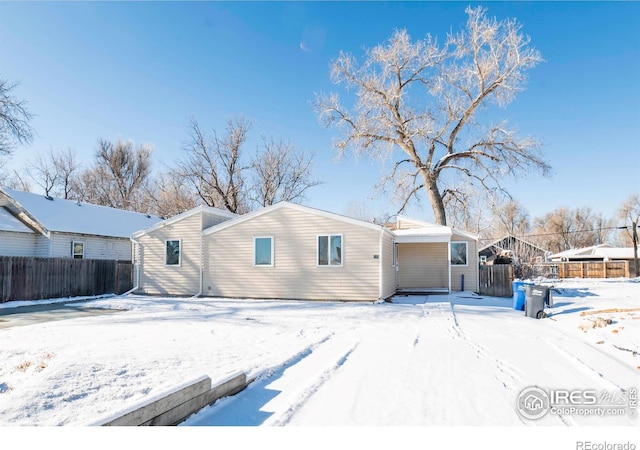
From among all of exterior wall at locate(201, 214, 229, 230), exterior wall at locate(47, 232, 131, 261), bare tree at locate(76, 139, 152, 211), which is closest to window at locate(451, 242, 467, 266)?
exterior wall at locate(201, 214, 229, 230)

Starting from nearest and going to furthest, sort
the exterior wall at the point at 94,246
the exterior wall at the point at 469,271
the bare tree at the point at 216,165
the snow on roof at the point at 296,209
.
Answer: the snow on roof at the point at 296,209
the exterior wall at the point at 469,271
the exterior wall at the point at 94,246
the bare tree at the point at 216,165

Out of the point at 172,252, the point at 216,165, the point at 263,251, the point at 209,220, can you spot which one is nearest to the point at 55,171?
the point at 216,165

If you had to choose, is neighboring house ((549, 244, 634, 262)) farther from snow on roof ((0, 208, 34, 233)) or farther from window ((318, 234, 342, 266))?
snow on roof ((0, 208, 34, 233))

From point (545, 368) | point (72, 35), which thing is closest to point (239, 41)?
point (72, 35)

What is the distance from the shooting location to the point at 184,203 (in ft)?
97.9

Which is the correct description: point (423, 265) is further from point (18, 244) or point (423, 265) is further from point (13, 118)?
point (13, 118)

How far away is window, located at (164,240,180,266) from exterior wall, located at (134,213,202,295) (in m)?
0.16

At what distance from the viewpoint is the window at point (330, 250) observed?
12891 millimetres

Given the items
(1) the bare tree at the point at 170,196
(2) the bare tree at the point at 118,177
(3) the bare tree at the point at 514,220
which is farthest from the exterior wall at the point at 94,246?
(3) the bare tree at the point at 514,220

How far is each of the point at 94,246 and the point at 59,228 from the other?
7.43 feet

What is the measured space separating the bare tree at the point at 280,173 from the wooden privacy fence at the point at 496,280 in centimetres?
1691

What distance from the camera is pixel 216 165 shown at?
28.4 metres

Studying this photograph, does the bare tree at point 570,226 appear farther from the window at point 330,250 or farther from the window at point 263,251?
the window at point 263,251

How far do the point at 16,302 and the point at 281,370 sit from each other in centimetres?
1357
